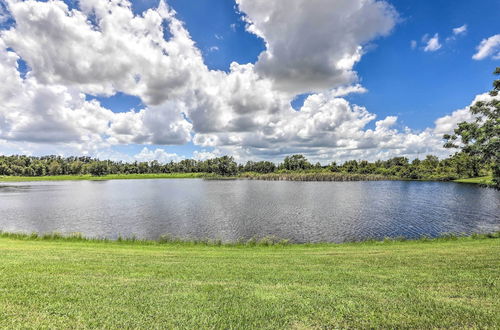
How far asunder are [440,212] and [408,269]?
40.2m

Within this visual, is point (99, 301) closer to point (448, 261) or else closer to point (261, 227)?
point (448, 261)

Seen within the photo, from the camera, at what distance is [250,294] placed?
7.29 metres

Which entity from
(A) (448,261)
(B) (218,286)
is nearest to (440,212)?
(A) (448,261)

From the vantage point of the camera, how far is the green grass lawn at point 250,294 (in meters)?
5.86

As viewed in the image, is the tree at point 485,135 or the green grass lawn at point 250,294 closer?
the green grass lawn at point 250,294

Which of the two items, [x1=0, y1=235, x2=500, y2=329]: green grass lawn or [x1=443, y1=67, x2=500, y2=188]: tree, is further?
[x1=443, y1=67, x2=500, y2=188]: tree

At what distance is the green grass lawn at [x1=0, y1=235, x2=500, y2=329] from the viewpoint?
586 cm

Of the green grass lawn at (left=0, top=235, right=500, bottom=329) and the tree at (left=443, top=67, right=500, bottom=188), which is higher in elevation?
the tree at (left=443, top=67, right=500, bottom=188)

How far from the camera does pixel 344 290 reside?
7.55 m

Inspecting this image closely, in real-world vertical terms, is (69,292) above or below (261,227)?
above

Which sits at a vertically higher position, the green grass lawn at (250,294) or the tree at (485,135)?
the tree at (485,135)

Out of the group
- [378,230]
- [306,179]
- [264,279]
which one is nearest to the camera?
[264,279]

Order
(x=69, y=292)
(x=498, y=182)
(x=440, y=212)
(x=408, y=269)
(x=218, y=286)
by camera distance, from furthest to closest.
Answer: (x=440, y=212) < (x=498, y=182) < (x=408, y=269) < (x=218, y=286) < (x=69, y=292)

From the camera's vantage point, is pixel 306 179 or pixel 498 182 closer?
pixel 498 182
